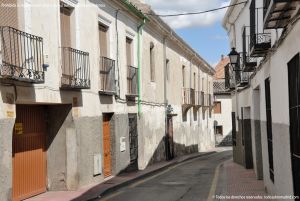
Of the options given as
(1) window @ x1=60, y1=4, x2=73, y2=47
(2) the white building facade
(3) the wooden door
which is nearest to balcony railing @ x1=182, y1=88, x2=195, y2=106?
(3) the wooden door

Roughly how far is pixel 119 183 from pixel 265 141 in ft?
14.6

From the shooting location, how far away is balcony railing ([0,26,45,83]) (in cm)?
901

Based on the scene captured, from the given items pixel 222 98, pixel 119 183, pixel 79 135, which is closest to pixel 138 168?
pixel 119 183

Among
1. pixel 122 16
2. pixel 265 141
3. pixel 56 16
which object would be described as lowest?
pixel 265 141

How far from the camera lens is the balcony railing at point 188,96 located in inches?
1146

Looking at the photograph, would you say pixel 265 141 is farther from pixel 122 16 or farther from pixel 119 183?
pixel 122 16

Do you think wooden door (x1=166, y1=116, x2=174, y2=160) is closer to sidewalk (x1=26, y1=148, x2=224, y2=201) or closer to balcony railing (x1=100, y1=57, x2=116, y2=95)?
sidewalk (x1=26, y1=148, x2=224, y2=201)

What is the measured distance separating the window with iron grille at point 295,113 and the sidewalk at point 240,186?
3.84 m

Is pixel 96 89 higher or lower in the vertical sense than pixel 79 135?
higher

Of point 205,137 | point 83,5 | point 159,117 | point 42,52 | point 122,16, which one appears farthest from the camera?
point 205,137

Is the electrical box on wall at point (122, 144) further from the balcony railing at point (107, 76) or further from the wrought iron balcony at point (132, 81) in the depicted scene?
the balcony railing at point (107, 76)

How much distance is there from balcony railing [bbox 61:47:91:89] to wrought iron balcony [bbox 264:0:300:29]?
18.1ft

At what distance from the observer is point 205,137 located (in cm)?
3816

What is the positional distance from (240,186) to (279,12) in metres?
7.17
